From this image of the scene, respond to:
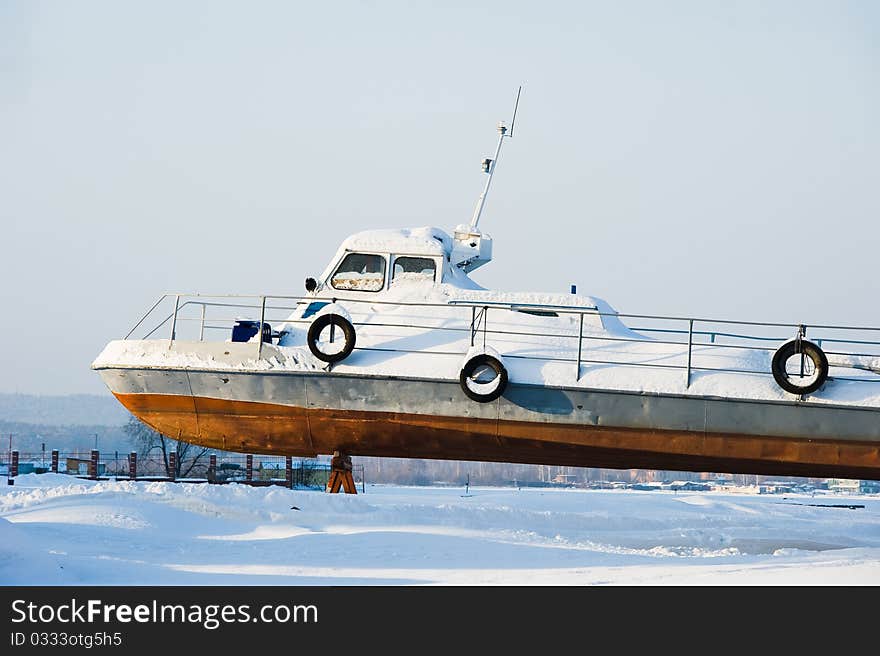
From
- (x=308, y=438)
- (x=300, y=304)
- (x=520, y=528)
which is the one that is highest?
(x=300, y=304)

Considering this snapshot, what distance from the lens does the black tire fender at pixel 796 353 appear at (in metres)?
14.6

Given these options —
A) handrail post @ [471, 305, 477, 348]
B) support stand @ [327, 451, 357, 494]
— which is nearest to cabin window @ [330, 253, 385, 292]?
handrail post @ [471, 305, 477, 348]

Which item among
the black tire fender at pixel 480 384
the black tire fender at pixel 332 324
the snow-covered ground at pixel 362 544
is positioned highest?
the black tire fender at pixel 332 324

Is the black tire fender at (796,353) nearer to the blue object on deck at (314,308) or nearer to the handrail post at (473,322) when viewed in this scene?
the handrail post at (473,322)

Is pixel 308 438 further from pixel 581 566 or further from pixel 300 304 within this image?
pixel 581 566

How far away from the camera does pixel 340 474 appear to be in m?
16.3

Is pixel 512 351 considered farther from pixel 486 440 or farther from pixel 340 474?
pixel 340 474

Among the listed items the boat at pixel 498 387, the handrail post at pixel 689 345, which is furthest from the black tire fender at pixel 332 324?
the handrail post at pixel 689 345

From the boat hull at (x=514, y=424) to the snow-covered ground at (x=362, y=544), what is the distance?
945 millimetres

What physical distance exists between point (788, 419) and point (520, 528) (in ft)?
13.1

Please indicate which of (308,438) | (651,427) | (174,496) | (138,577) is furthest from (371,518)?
(138,577)

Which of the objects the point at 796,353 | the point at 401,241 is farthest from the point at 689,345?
the point at 401,241

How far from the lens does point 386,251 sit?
55.6 ft

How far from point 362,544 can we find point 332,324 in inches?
167
